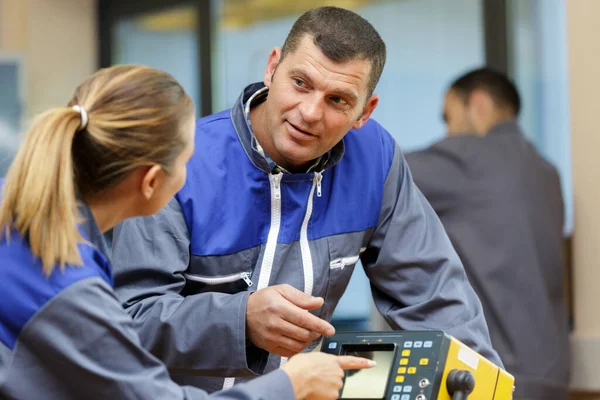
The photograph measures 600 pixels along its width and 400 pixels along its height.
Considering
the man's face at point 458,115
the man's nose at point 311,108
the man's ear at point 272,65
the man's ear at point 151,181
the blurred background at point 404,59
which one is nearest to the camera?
the man's ear at point 151,181

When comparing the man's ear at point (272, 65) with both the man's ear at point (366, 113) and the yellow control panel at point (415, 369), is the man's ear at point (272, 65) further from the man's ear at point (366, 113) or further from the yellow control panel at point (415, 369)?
the yellow control panel at point (415, 369)

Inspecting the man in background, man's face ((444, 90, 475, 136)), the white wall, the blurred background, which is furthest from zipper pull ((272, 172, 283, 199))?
the white wall

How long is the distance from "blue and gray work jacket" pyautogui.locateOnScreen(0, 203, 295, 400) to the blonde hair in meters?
0.02

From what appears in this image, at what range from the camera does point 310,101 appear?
5.49 feet

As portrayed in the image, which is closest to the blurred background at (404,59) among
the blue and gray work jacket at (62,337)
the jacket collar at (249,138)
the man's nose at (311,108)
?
the blue and gray work jacket at (62,337)

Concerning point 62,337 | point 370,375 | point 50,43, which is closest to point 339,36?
point 370,375

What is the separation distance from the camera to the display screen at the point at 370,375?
4.70ft

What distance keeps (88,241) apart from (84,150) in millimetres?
117

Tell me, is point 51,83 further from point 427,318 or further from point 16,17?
point 427,318

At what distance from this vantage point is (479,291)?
115 inches

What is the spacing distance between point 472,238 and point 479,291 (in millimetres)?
161

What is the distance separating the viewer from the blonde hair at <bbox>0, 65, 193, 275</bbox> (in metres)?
1.16

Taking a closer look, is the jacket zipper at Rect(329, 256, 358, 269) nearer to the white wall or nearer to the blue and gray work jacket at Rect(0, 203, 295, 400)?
the blue and gray work jacket at Rect(0, 203, 295, 400)

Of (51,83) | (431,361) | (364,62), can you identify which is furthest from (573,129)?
(51,83)
